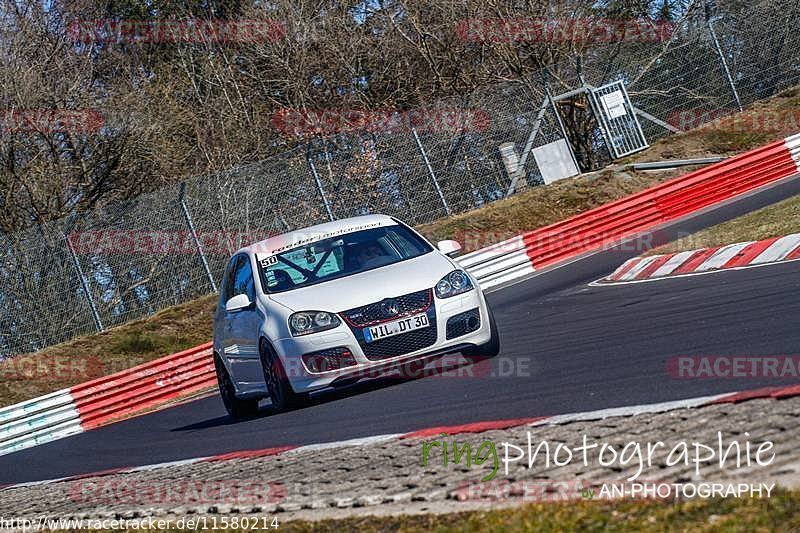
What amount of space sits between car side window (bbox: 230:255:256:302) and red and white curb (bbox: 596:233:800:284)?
5.01 m

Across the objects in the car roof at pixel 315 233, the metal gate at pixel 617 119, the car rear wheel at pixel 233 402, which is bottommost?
the car rear wheel at pixel 233 402

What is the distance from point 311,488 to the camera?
20.0 feet

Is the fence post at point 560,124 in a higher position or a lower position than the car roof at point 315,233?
higher

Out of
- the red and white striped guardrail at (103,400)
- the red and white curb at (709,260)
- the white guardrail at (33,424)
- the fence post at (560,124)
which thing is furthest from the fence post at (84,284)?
the red and white curb at (709,260)

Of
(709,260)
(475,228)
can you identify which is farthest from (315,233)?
(475,228)

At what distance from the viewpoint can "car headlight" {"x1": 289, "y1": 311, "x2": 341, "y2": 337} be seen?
31.7ft

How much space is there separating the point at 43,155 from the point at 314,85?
27.9ft

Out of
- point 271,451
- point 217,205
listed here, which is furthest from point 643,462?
point 217,205

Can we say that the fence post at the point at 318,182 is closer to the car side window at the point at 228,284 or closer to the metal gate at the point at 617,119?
the metal gate at the point at 617,119

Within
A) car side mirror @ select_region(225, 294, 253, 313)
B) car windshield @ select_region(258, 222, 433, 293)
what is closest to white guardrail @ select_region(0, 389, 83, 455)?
car windshield @ select_region(258, 222, 433, 293)

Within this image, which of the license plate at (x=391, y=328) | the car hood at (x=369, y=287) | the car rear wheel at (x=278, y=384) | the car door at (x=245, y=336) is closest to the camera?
the license plate at (x=391, y=328)

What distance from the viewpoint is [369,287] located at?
32.2 ft

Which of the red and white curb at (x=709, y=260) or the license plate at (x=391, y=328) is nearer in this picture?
the license plate at (x=391, y=328)

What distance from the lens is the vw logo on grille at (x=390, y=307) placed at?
9.60 metres
